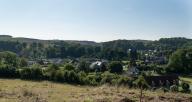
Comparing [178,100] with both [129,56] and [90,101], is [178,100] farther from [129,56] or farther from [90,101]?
[129,56]

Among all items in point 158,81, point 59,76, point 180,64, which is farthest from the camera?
point 180,64

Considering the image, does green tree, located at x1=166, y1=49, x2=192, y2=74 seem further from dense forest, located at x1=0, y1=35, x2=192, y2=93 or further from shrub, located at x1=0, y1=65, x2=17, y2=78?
shrub, located at x1=0, y1=65, x2=17, y2=78

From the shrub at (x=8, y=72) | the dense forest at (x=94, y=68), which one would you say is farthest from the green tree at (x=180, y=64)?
the shrub at (x=8, y=72)

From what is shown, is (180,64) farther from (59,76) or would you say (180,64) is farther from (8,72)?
(8,72)

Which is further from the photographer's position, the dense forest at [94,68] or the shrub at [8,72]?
the shrub at [8,72]

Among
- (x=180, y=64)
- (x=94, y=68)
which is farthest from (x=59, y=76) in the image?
(x=180, y=64)

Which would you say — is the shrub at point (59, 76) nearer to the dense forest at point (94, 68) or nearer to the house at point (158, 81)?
the dense forest at point (94, 68)

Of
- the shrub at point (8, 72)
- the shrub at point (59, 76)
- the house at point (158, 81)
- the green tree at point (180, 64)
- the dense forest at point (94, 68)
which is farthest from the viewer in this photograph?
the green tree at point (180, 64)

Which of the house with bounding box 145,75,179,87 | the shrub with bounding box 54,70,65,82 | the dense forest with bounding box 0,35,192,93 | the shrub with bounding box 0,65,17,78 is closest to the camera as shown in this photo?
the dense forest with bounding box 0,35,192,93

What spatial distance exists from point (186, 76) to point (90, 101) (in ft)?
195

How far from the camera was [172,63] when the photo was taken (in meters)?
72.7

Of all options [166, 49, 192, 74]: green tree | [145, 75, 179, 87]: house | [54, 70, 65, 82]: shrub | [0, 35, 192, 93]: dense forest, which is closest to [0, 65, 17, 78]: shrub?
→ [0, 35, 192, 93]: dense forest

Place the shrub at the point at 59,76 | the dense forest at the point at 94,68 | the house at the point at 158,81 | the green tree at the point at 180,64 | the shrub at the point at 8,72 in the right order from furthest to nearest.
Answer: the green tree at the point at 180,64, the house at the point at 158,81, the shrub at the point at 8,72, the shrub at the point at 59,76, the dense forest at the point at 94,68

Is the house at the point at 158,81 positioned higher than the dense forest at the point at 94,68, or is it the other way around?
the dense forest at the point at 94,68
